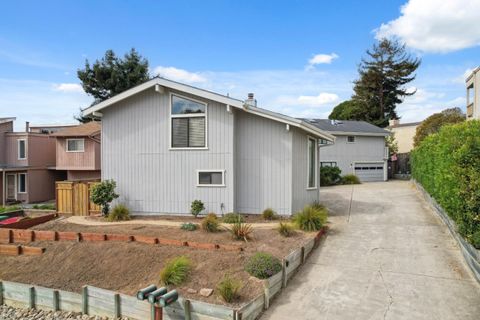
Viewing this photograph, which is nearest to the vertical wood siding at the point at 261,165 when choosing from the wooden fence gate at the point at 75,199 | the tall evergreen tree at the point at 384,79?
the wooden fence gate at the point at 75,199

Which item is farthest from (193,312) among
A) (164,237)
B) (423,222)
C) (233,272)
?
(423,222)

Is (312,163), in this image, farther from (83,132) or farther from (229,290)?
(83,132)

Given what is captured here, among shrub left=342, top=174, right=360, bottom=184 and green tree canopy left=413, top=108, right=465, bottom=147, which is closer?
shrub left=342, top=174, right=360, bottom=184

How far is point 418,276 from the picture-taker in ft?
23.2

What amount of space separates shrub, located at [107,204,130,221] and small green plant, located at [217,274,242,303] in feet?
23.5

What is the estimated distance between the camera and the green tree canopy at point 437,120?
31500 mm

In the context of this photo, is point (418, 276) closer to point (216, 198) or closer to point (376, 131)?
point (216, 198)

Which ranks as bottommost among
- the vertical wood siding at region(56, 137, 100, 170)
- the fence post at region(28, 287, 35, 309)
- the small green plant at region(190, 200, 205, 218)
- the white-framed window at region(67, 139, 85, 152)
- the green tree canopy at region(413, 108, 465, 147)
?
the fence post at region(28, 287, 35, 309)

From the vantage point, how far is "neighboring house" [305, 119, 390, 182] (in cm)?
2711

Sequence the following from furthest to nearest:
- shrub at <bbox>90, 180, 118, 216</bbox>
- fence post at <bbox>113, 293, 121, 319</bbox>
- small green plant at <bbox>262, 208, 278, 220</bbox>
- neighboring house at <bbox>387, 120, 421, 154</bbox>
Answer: neighboring house at <bbox>387, 120, 421, 154</bbox>
shrub at <bbox>90, 180, 118, 216</bbox>
small green plant at <bbox>262, 208, 278, 220</bbox>
fence post at <bbox>113, 293, 121, 319</bbox>

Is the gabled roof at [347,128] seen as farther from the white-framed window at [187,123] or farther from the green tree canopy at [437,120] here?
the white-framed window at [187,123]

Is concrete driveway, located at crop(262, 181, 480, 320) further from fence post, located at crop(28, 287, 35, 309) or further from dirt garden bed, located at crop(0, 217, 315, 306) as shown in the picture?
fence post, located at crop(28, 287, 35, 309)

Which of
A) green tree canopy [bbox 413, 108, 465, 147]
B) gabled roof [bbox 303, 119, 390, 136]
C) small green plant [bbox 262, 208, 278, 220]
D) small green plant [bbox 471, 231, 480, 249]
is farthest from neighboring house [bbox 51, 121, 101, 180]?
green tree canopy [bbox 413, 108, 465, 147]

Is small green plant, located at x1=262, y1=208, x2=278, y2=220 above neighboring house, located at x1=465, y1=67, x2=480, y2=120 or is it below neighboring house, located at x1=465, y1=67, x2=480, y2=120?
below
